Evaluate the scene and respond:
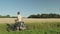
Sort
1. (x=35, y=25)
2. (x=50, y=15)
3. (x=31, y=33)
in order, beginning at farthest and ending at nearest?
(x=50, y=15) → (x=35, y=25) → (x=31, y=33)

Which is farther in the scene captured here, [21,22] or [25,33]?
[21,22]

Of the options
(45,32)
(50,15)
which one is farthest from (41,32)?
(50,15)

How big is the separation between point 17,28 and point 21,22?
51cm

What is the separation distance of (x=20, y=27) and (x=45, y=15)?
93.5 feet

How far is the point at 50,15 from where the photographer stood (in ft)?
151

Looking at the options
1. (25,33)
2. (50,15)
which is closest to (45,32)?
(25,33)

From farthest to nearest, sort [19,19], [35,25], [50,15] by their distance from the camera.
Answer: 1. [50,15]
2. [35,25]
3. [19,19]

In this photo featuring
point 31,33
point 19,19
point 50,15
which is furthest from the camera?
point 50,15

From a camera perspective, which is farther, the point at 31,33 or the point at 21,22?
the point at 21,22

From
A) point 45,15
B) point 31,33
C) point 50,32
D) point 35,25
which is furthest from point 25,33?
point 45,15

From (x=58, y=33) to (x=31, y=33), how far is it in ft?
4.98

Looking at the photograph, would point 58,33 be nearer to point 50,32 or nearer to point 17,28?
point 50,32

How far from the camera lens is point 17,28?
58.2ft

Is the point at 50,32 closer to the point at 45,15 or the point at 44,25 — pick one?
the point at 44,25
